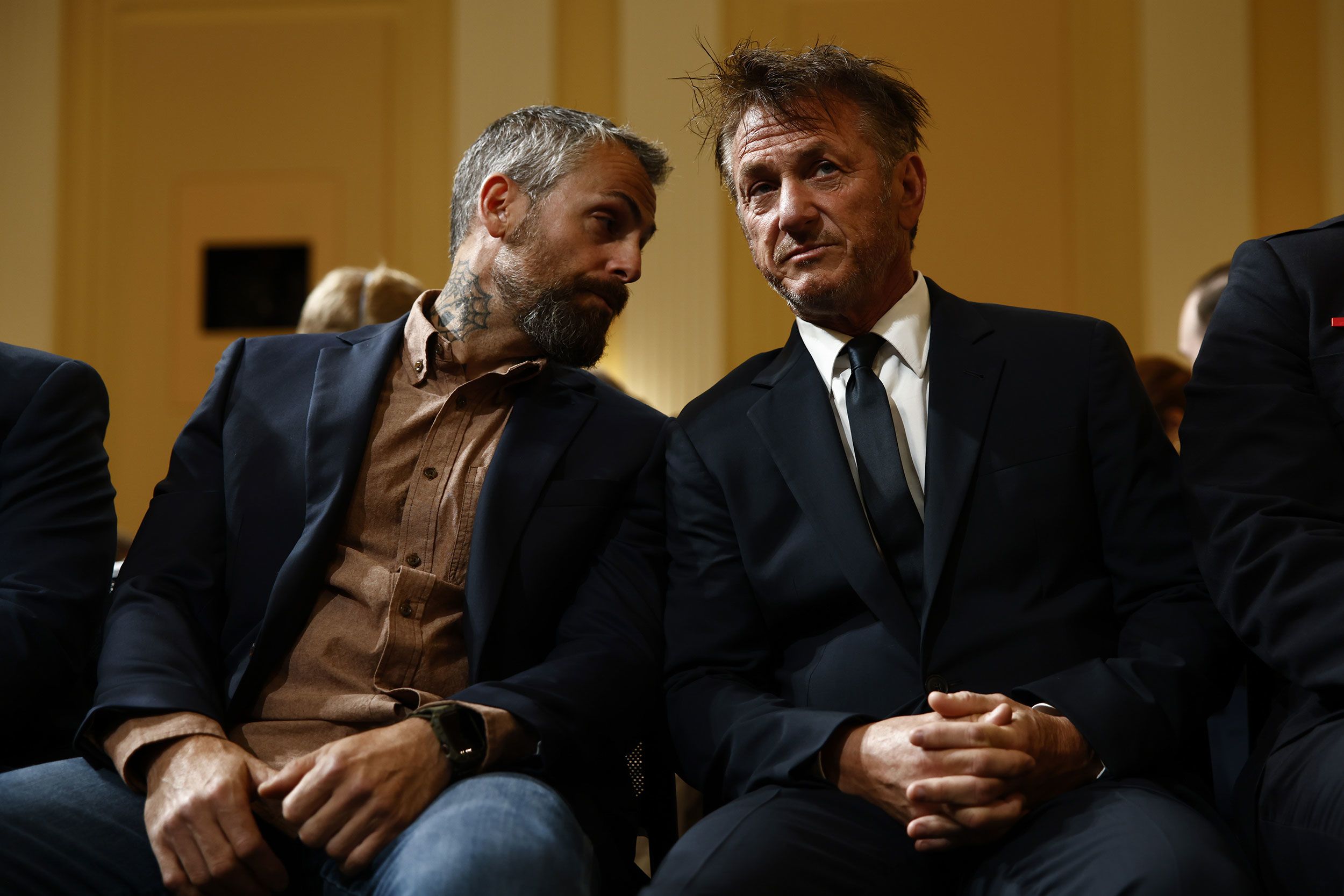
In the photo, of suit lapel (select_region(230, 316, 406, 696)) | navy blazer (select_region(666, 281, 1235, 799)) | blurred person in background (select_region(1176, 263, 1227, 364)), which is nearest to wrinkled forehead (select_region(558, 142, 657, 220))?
suit lapel (select_region(230, 316, 406, 696))

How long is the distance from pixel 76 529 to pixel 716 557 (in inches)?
35.8

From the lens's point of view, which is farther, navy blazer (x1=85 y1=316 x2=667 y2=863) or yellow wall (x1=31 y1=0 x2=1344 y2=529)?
yellow wall (x1=31 y1=0 x2=1344 y2=529)

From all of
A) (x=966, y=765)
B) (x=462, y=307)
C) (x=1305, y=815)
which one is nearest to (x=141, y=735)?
(x=462, y=307)

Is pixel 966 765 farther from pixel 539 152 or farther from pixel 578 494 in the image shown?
pixel 539 152

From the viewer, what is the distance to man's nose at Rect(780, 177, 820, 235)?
183 centimetres

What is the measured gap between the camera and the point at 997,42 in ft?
17.9

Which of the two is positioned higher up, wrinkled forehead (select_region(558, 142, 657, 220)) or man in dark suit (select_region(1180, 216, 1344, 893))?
wrinkled forehead (select_region(558, 142, 657, 220))

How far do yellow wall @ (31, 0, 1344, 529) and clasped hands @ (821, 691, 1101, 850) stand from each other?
4.02 m

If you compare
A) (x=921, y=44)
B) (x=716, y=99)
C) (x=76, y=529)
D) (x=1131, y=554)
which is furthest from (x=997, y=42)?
(x=76, y=529)

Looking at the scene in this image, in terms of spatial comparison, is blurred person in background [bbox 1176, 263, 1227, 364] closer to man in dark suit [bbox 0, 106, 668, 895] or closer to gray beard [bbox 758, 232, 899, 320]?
gray beard [bbox 758, 232, 899, 320]

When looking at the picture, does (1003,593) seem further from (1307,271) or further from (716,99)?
(716,99)

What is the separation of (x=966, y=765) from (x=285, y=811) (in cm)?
75

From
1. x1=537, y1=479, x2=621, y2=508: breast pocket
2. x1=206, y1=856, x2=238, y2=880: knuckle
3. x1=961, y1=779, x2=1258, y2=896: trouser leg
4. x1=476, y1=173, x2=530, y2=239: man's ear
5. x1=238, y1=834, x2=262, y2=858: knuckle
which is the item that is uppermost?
x1=476, y1=173, x2=530, y2=239: man's ear

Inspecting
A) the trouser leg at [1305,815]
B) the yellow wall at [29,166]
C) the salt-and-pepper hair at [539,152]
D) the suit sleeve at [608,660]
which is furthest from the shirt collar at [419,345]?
the yellow wall at [29,166]
